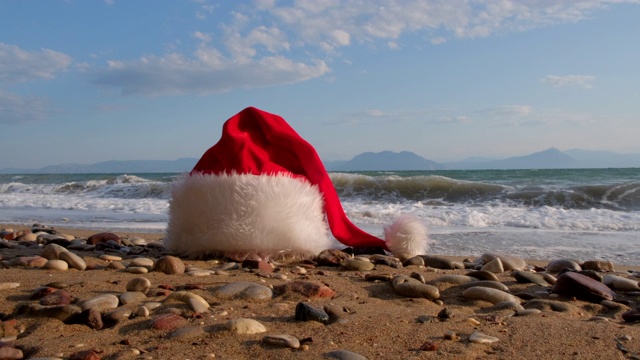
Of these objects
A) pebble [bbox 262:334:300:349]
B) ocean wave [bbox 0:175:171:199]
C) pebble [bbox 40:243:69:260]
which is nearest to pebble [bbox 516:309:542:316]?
pebble [bbox 262:334:300:349]

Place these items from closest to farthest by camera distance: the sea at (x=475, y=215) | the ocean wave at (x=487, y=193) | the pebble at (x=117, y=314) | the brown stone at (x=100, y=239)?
the pebble at (x=117, y=314), the brown stone at (x=100, y=239), the sea at (x=475, y=215), the ocean wave at (x=487, y=193)

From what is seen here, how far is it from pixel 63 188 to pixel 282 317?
70.4 feet

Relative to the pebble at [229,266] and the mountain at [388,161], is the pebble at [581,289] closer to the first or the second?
the pebble at [229,266]

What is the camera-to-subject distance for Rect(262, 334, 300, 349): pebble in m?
2.04

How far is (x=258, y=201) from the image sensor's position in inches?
139

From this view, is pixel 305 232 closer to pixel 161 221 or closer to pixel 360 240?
pixel 360 240

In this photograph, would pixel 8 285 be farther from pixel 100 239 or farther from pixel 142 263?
pixel 100 239

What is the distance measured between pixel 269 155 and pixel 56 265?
152 centimetres

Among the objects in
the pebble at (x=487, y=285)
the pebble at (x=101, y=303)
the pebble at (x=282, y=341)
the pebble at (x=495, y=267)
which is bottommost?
the pebble at (x=495, y=267)

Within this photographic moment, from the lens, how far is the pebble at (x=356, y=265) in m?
3.72

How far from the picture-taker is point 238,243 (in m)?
3.61

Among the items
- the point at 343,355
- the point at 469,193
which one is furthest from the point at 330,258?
the point at 469,193

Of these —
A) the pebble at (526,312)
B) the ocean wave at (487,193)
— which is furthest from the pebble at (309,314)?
the ocean wave at (487,193)

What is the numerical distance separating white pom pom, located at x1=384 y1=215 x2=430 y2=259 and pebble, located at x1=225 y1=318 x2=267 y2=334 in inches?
81.9
